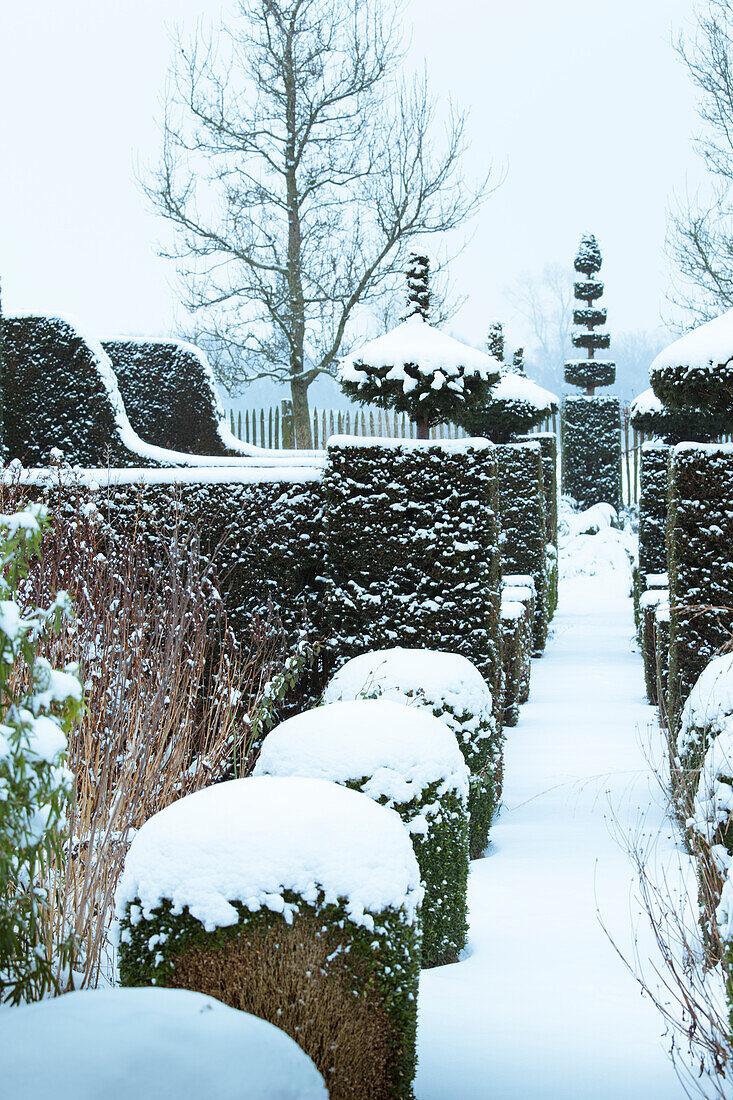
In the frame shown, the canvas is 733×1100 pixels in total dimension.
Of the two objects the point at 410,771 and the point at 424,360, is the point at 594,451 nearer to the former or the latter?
the point at 424,360

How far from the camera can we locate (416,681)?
5090 mm

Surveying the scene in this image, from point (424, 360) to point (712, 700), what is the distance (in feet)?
13.1

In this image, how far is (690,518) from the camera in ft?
20.2

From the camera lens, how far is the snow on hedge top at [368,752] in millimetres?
3637

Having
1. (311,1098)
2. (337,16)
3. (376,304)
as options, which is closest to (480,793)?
(311,1098)

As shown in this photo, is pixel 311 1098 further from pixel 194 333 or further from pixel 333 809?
pixel 194 333

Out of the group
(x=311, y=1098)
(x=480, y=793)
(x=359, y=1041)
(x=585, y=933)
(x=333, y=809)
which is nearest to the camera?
(x=311, y=1098)

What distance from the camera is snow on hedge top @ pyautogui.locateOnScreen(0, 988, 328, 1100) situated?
5.93 feet

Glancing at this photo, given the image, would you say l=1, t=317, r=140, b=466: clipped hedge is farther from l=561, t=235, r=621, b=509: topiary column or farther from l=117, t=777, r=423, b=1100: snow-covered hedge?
l=561, t=235, r=621, b=509: topiary column

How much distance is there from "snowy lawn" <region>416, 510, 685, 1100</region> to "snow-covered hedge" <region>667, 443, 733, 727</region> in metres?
0.73

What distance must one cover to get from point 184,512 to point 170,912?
4326 mm

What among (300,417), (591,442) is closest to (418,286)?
(300,417)

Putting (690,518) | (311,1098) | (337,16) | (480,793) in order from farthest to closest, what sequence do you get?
(337,16)
(690,518)
(480,793)
(311,1098)

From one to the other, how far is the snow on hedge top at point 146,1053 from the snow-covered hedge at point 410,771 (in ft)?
5.32
